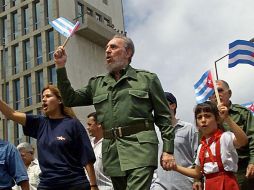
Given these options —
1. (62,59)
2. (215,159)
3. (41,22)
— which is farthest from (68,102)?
(41,22)

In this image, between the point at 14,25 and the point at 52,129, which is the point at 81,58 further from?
the point at 52,129

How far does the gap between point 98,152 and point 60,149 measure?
6.31ft

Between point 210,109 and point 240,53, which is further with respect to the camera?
point 240,53

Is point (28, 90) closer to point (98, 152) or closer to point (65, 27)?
point (98, 152)

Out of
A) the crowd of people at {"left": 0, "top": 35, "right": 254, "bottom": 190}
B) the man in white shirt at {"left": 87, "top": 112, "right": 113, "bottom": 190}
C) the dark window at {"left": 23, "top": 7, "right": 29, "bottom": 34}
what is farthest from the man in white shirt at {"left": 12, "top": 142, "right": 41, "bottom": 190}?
the dark window at {"left": 23, "top": 7, "right": 29, "bottom": 34}

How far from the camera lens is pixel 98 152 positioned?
7008mm

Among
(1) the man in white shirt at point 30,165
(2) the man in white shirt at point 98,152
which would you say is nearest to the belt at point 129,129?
(2) the man in white shirt at point 98,152

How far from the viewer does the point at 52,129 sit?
→ 17.4ft

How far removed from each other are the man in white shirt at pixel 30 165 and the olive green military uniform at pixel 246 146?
334 centimetres

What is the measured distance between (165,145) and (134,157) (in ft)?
0.98

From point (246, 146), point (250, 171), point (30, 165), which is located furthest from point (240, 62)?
point (30, 165)

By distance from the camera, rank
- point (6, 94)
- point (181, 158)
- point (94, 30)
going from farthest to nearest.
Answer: point (6, 94)
point (94, 30)
point (181, 158)

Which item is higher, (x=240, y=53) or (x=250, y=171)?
(x=240, y=53)

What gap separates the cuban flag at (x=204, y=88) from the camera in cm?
588
